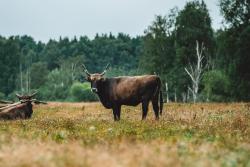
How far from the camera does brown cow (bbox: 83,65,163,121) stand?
18636 mm

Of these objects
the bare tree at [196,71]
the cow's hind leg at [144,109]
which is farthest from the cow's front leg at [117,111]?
the bare tree at [196,71]

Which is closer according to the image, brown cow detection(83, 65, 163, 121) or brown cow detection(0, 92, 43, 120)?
brown cow detection(83, 65, 163, 121)

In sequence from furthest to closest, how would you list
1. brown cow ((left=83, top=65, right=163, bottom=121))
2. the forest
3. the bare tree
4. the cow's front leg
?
the bare tree, the forest, the cow's front leg, brown cow ((left=83, top=65, right=163, bottom=121))

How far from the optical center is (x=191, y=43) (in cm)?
6353

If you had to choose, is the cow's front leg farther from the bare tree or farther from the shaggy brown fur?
the bare tree

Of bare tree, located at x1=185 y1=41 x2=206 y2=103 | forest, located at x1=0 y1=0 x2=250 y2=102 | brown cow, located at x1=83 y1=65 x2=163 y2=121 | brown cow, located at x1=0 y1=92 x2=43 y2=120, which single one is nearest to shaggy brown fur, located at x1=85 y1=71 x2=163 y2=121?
brown cow, located at x1=83 y1=65 x2=163 y2=121

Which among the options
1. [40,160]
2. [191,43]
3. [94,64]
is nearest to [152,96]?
[40,160]

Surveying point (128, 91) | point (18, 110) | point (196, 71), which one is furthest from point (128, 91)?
point (196, 71)

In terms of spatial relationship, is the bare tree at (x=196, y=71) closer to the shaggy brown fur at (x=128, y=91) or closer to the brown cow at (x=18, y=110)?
the brown cow at (x=18, y=110)

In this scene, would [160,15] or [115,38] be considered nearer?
[160,15]

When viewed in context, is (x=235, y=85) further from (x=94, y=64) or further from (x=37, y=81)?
(x=94, y=64)

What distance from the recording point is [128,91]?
19.2 m

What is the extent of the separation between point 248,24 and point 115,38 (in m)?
141

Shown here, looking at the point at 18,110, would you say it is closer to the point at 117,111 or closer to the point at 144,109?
the point at 117,111
